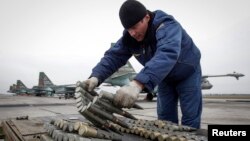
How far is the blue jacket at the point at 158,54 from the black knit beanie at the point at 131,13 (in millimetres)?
208

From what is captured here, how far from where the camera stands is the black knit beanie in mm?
2295

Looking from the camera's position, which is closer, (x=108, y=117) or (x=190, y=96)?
(x=108, y=117)

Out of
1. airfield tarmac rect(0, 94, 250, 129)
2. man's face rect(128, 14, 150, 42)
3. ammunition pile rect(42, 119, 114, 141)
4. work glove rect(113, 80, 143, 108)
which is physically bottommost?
airfield tarmac rect(0, 94, 250, 129)

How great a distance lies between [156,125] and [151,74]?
2.37 ft

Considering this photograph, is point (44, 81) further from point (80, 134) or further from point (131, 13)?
point (80, 134)

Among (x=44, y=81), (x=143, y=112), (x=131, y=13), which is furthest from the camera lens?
(x=44, y=81)

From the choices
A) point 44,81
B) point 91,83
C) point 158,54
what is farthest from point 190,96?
point 44,81

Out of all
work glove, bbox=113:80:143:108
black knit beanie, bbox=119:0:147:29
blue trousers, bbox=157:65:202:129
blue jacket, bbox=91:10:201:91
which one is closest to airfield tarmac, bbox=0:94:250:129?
blue trousers, bbox=157:65:202:129

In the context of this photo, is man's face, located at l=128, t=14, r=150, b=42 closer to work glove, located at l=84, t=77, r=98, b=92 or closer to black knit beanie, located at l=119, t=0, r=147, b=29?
black knit beanie, located at l=119, t=0, r=147, b=29

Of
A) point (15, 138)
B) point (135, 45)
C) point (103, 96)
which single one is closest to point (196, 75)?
point (135, 45)

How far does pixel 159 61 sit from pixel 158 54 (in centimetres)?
10

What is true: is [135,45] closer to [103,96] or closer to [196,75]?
[196,75]

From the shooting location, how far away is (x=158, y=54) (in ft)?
6.78

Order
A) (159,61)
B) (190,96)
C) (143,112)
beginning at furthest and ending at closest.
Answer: (143,112), (190,96), (159,61)
